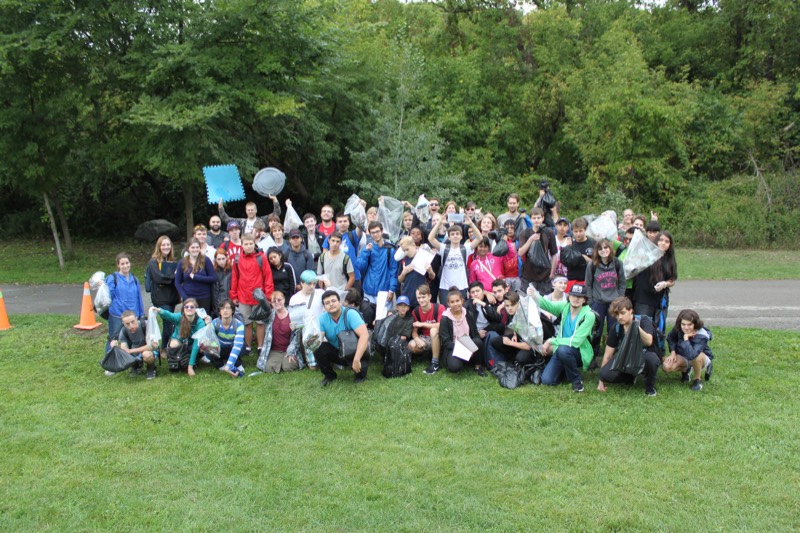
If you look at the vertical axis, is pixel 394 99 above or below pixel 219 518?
above

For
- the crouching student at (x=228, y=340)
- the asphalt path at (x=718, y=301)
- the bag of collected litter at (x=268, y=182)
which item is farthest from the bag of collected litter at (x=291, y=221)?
the asphalt path at (x=718, y=301)

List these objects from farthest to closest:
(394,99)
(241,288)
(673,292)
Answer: (394,99)
(673,292)
(241,288)

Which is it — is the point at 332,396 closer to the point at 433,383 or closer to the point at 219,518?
the point at 433,383

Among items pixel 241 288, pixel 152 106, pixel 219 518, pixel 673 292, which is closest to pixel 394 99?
pixel 152 106

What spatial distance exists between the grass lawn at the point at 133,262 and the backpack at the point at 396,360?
8.77 meters

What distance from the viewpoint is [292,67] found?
15.9 m

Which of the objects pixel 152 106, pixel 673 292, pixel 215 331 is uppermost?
pixel 152 106

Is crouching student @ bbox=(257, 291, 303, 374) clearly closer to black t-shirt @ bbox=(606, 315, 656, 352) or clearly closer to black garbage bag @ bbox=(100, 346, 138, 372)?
black garbage bag @ bbox=(100, 346, 138, 372)

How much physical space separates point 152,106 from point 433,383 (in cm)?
1032

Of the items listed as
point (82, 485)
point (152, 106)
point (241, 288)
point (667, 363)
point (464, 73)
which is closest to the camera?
point (82, 485)

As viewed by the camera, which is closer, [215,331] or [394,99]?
[215,331]

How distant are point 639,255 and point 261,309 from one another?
15.0 feet

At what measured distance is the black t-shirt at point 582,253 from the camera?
305 inches

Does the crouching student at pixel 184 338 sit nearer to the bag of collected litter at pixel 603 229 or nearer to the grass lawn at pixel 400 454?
the grass lawn at pixel 400 454
